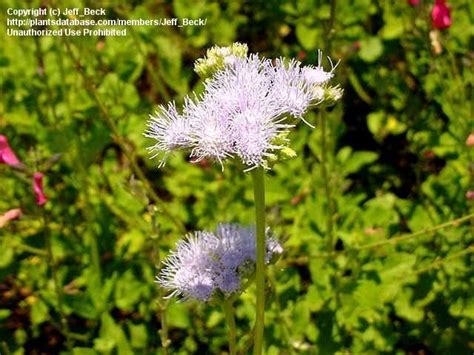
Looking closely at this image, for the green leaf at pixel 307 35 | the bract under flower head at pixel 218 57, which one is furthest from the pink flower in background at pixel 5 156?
the green leaf at pixel 307 35

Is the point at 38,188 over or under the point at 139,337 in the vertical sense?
over

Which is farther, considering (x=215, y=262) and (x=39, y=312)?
(x=39, y=312)

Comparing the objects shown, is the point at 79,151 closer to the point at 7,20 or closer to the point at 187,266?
Answer: the point at 7,20

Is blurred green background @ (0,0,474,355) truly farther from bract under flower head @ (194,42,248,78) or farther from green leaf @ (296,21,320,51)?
bract under flower head @ (194,42,248,78)

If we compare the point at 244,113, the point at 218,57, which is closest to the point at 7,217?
the point at 218,57

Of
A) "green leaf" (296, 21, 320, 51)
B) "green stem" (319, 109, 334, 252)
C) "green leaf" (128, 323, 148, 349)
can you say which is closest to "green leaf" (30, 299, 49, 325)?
"green leaf" (128, 323, 148, 349)

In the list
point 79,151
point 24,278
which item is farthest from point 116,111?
point 24,278

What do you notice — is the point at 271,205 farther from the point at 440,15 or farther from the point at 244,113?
the point at 244,113
